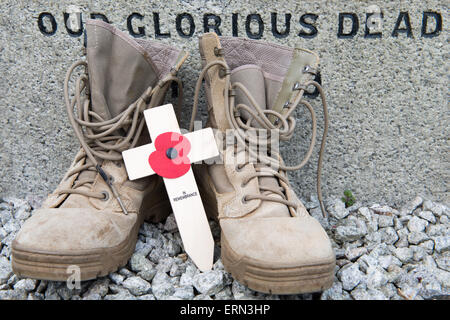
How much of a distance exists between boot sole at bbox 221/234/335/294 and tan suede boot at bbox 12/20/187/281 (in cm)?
44

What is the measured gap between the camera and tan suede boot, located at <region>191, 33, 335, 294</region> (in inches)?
46.6

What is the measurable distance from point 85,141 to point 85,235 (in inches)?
15.4

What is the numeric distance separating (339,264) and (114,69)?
3.58ft

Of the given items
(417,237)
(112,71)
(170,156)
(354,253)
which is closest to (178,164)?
(170,156)

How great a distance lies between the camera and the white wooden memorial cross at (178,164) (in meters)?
1.48

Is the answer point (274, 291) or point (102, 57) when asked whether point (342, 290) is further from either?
point (102, 57)

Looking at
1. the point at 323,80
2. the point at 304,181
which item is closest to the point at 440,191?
the point at 304,181

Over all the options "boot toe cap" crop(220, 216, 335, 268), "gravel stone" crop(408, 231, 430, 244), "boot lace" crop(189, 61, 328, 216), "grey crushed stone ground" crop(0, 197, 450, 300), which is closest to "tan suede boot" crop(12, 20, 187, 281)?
"grey crushed stone ground" crop(0, 197, 450, 300)

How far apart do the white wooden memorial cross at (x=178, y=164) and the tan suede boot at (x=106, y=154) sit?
5cm

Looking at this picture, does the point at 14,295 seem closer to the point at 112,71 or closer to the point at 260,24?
the point at 112,71

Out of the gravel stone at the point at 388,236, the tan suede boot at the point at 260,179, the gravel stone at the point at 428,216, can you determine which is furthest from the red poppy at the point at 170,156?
the gravel stone at the point at 428,216

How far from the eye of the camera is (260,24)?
1751mm

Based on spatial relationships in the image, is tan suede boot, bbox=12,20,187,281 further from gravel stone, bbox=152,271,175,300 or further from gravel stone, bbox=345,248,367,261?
gravel stone, bbox=345,248,367,261

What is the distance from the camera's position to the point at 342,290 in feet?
4.52
